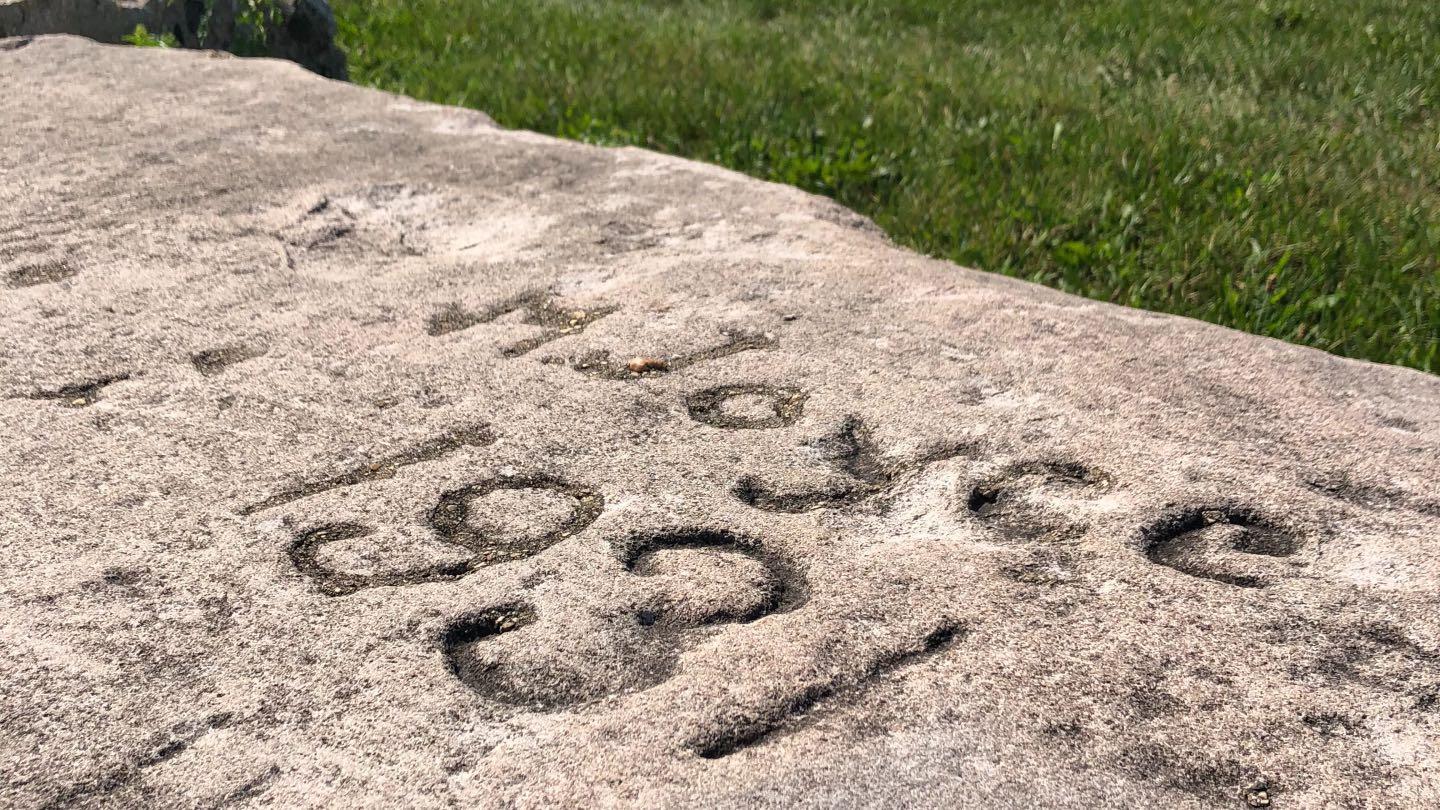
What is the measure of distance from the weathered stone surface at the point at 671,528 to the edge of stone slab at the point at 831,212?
0.07 m

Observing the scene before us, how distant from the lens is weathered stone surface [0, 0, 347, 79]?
15.5 ft

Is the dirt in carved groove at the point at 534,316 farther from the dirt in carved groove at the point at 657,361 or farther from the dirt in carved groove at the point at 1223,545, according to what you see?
the dirt in carved groove at the point at 1223,545

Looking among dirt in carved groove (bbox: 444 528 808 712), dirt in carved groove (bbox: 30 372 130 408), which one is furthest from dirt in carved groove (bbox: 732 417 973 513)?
dirt in carved groove (bbox: 30 372 130 408)

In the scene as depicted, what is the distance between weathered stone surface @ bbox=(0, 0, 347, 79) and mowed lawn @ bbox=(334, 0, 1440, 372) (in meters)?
0.45

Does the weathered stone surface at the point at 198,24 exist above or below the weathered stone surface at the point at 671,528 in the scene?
above

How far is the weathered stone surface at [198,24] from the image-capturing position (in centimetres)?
471

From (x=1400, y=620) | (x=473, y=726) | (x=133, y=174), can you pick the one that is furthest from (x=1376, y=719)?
(x=133, y=174)

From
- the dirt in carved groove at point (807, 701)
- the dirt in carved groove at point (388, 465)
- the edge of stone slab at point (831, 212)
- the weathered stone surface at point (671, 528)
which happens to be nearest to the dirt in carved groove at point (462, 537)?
the weathered stone surface at point (671, 528)

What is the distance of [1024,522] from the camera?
1.89 meters

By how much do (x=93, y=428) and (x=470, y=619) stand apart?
0.86 metres

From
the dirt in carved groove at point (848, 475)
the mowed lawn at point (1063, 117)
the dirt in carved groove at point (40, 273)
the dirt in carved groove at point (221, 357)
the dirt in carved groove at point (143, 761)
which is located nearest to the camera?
the dirt in carved groove at point (143, 761)

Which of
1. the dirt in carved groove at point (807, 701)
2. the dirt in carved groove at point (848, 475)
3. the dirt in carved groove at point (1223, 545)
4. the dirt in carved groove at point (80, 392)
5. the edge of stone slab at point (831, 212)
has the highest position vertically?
the edge of stone slab at point (831, 212)

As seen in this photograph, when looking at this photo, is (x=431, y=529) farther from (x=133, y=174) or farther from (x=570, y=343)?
(x=133, y=174)

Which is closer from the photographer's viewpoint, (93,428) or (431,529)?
(431,529)
